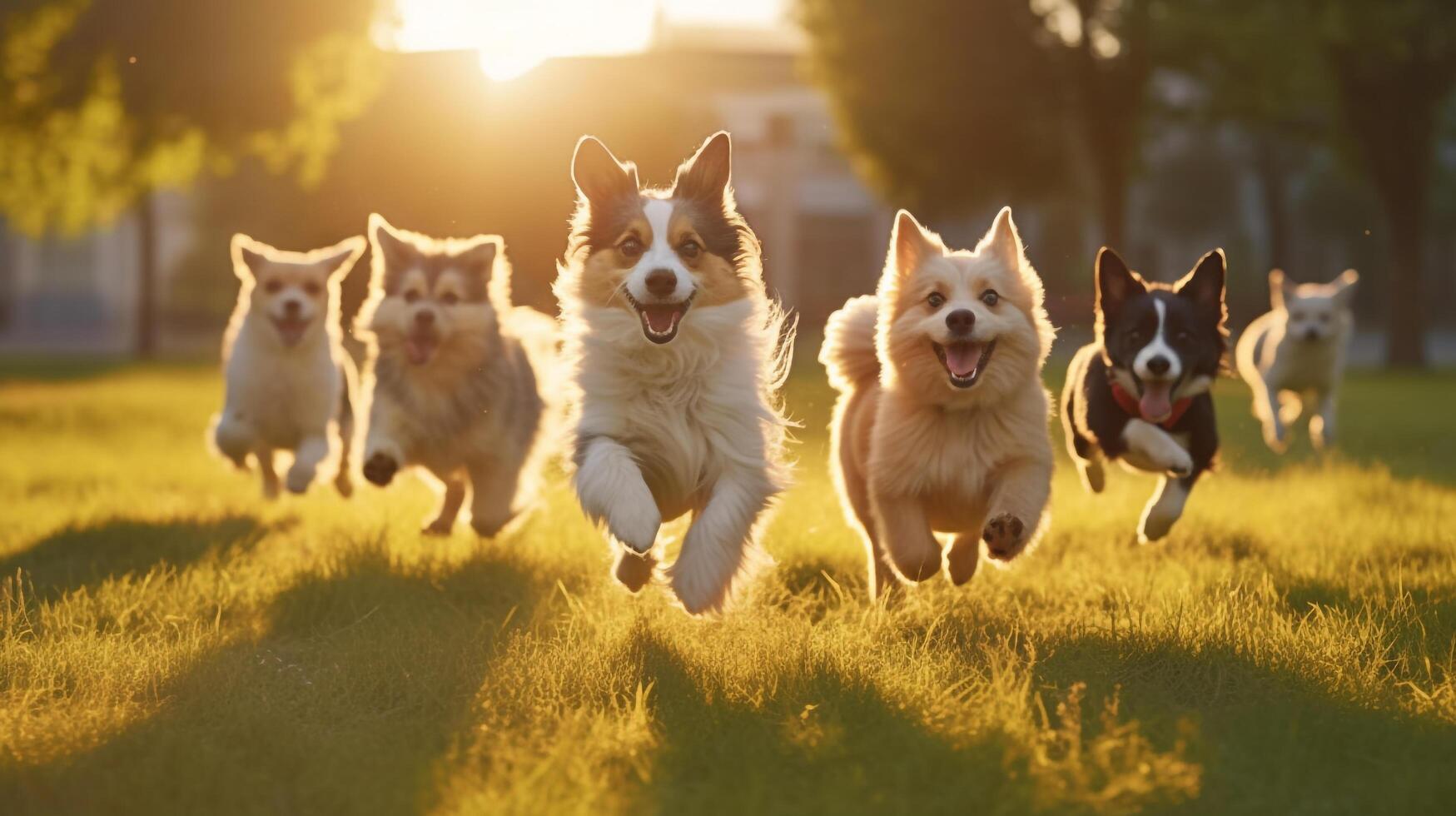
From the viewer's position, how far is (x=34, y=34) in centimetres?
2048

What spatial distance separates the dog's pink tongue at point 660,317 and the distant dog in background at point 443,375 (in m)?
2.21

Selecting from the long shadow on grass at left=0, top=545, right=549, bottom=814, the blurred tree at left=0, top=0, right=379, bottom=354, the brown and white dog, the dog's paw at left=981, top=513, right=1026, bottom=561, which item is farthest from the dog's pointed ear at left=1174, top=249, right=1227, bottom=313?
the blurred tree at left=0, top=0, right=379, bottom=354

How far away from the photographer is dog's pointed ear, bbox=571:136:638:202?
614 centimetres

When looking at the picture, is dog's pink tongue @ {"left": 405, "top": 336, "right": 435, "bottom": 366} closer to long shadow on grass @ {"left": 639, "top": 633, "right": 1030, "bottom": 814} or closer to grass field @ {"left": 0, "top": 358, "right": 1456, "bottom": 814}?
grass field @ {"left": 0, "top": 358, "right": 1456, "bottom": 814}

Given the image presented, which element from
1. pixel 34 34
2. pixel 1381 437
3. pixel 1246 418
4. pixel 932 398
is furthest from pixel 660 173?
pixel 932 398

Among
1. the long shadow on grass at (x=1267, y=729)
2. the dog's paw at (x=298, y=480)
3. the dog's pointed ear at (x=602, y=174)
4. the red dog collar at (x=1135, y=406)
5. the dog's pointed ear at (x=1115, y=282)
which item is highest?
the dog's pointed ear at (x=602, y=174)

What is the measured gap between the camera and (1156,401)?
6609mm

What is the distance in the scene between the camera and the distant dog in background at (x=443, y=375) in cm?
789

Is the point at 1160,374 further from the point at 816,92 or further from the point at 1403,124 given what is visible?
the point at 816,92

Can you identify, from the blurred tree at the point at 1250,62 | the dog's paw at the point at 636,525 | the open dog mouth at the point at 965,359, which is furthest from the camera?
the blurred tree at the point at 1250,62

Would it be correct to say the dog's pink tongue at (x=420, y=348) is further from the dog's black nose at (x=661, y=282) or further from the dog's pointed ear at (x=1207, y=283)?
the dog's pointed ear at (x=1207, y=283)

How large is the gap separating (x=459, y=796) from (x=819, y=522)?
14.6ft

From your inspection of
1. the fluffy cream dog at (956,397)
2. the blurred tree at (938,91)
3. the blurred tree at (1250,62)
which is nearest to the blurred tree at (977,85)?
the blurred tree at (938,91)

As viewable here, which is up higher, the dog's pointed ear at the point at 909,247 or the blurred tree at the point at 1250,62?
the blurred tree at the point at 1250,62
